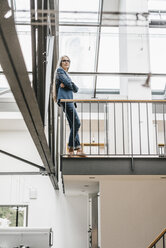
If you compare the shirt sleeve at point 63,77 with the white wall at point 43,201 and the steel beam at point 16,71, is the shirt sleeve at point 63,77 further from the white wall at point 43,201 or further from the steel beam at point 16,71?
the white wall at point 43,201

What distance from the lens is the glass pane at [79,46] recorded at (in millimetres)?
9086

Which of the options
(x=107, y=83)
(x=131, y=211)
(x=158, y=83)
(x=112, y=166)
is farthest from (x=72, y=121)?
(x=158, y=83)

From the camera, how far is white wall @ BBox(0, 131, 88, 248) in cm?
1016

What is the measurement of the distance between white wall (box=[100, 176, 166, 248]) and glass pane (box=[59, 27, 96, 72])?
12.7 feet

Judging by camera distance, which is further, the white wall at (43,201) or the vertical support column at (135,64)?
the white wall at (43,201)

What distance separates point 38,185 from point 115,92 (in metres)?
3.64

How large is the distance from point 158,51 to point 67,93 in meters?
4.90

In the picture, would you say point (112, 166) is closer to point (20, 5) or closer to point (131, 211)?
point (131, 211)

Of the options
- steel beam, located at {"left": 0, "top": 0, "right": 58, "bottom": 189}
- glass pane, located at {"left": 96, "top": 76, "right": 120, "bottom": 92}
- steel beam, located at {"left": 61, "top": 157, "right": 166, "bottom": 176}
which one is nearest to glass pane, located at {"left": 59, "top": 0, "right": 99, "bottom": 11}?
glass pane, located at {"left": 96, "top": 76, "right": 120, "bottom": 92}

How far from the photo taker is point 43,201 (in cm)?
1059

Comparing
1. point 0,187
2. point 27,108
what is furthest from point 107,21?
point 27,108

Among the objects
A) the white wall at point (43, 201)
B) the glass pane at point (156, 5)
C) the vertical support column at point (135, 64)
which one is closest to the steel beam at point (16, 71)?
the vertical support column at point (135, 64)

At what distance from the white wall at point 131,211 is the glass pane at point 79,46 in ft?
12.7

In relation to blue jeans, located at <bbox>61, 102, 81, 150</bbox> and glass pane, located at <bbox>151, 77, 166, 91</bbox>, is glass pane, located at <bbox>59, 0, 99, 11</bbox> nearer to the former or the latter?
glass pane, located at <bbox>151, 77, 166, 91</bbox>
